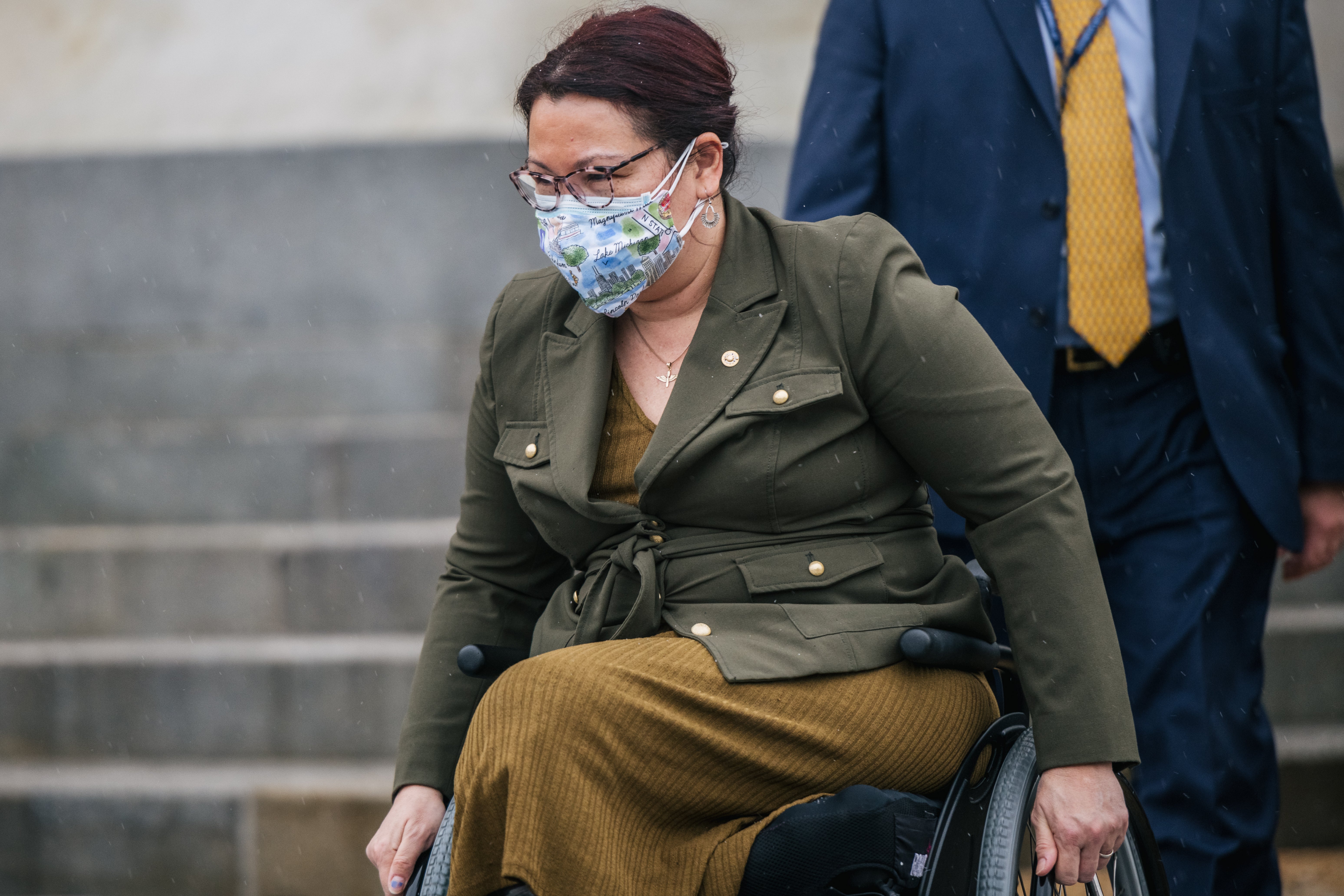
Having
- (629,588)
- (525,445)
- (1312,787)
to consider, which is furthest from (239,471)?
(1312,787)

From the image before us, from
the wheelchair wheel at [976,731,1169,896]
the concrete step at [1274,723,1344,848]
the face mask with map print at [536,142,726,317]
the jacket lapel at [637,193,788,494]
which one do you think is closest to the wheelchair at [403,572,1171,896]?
the wheelchair wheel at [976,731,1169,896]

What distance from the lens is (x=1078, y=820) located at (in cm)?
198

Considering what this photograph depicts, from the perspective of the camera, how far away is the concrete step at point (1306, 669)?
4.04 meters

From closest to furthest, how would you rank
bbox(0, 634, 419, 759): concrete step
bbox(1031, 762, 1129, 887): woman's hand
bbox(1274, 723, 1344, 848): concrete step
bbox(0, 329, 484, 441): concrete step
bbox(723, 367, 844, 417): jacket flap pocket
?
bbox(1031, 762, 1129, 887): woman's hand, bbox(723, 367, 844, 417): jacket flap pocket, bbox(1274, 723, 1344, 848): concrete step, bbox(0, 634, 419, 759): concrete step, bbox(0, 329, 484, 441): concrete step

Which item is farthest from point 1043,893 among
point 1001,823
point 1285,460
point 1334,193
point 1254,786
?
point 1334,193

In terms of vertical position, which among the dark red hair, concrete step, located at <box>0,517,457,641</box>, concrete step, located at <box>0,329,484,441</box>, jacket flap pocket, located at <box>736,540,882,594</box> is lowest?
concrete step, located at <box>0,517,457,641</box>

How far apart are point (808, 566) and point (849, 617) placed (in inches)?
3.8

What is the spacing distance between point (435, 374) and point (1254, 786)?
3.05m

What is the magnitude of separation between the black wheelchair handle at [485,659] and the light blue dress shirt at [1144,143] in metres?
1.25

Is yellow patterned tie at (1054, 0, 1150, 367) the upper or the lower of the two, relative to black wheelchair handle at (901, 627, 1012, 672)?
upper

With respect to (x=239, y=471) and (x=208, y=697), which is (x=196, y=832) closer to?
(x=208, y=697)

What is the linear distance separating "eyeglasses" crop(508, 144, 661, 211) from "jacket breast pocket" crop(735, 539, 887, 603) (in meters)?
0.59

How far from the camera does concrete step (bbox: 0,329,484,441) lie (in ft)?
16.5

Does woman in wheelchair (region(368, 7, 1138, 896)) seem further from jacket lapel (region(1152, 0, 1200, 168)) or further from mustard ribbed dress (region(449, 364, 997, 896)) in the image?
jacket lapel (region(1152, 0, 1200, 168))
